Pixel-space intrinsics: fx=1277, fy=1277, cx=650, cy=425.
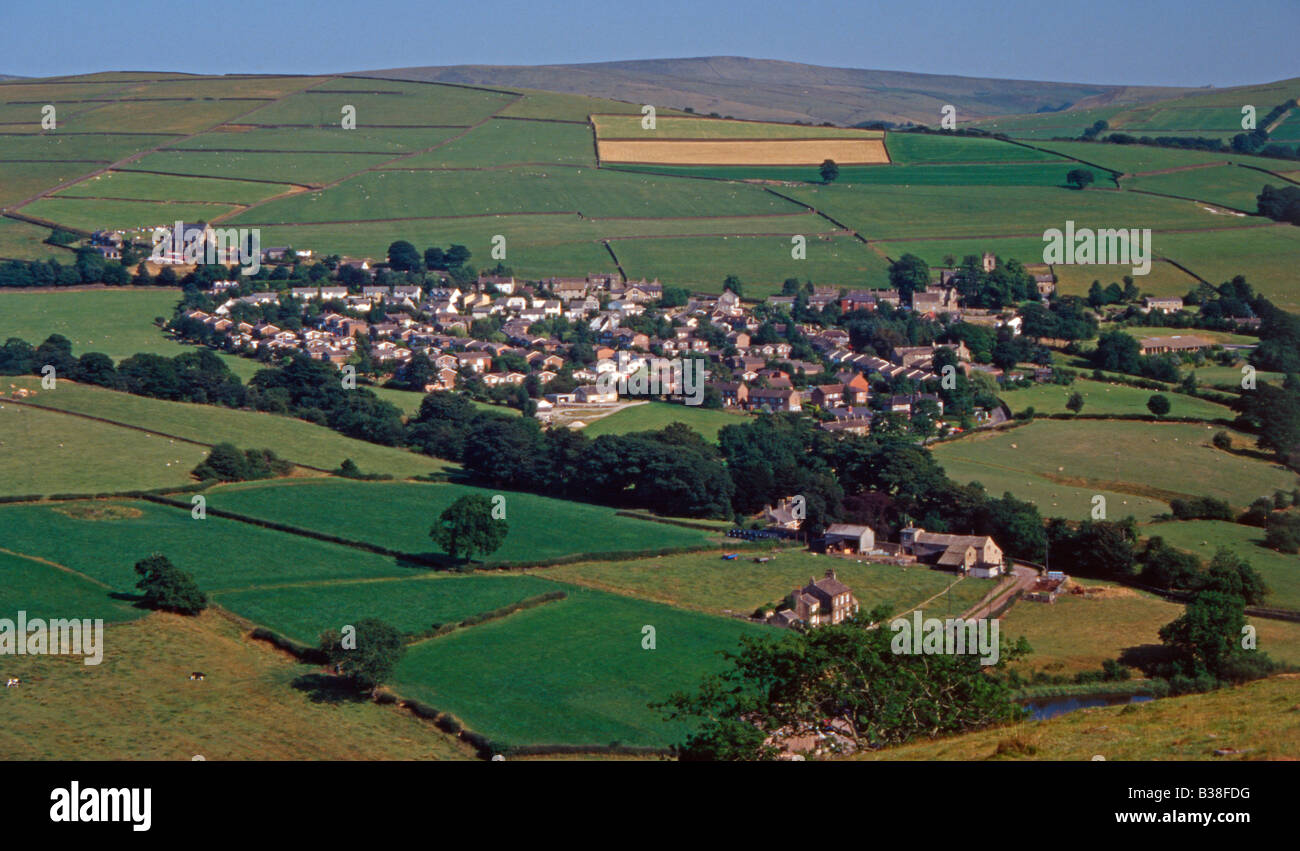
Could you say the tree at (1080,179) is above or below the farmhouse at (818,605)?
above

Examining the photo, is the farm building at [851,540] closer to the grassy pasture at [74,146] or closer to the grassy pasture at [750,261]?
the grassy pasture at [750,261]

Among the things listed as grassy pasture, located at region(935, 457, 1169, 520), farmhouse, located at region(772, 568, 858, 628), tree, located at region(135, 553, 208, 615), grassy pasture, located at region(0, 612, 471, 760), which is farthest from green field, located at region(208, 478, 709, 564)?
grassy pasture, located at region(0, 612, 471, 760)

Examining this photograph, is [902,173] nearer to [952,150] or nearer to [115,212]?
[952,150]

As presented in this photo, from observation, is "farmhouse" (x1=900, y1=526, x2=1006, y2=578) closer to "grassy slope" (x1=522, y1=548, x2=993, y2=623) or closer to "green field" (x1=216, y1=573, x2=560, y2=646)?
"grassy slope" (x1=522, y1=548, x2=993, y2=623)

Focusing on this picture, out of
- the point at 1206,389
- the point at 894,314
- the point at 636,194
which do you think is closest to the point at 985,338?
the point at 894,314

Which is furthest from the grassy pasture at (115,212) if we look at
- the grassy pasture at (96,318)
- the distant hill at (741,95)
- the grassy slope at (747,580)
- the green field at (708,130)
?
the distant hill at (741,95)

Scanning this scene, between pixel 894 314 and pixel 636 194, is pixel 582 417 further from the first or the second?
pixel 636 194

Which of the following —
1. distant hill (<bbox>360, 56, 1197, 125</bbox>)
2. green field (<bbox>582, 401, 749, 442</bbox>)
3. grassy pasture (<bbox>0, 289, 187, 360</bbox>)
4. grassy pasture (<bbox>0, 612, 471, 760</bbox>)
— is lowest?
grassy pasture (<bbox>0, 612, 471, 760</bbox>)
